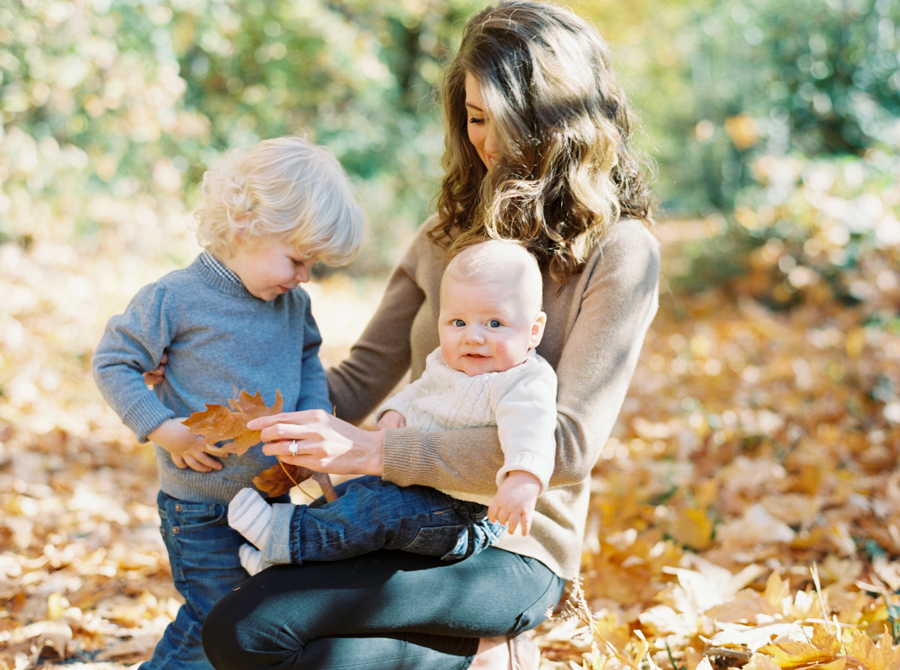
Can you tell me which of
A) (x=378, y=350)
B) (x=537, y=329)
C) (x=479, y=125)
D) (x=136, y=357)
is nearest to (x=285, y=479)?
(x=136, y=357)

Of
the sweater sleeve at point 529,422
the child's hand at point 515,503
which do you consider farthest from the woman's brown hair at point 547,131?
the child's hand at point 515,503

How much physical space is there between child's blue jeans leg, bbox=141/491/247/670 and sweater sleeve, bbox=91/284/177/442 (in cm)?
28

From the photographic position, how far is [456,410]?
173 centimetres

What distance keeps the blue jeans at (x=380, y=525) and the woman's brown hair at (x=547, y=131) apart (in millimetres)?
634

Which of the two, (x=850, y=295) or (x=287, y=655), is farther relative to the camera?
(x=850, y=295)

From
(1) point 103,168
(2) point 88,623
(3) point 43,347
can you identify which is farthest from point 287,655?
(1) point 103,168

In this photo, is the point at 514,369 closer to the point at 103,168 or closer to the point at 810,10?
the point at 103,168

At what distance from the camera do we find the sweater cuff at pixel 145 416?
1.74 meters

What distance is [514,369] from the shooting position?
1.68 metres

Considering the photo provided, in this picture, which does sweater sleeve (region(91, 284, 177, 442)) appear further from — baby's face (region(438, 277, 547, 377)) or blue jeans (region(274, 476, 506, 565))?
baby's face (region(438, 277, 547, 377))

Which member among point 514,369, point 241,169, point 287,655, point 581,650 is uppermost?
point 241,169

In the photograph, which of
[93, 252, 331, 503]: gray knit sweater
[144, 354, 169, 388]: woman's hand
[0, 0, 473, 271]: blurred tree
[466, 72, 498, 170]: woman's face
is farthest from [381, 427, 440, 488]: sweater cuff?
[0, 0, 473, 271]: blurred tree

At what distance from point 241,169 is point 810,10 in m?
7.35

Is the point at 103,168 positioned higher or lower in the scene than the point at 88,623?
higher
